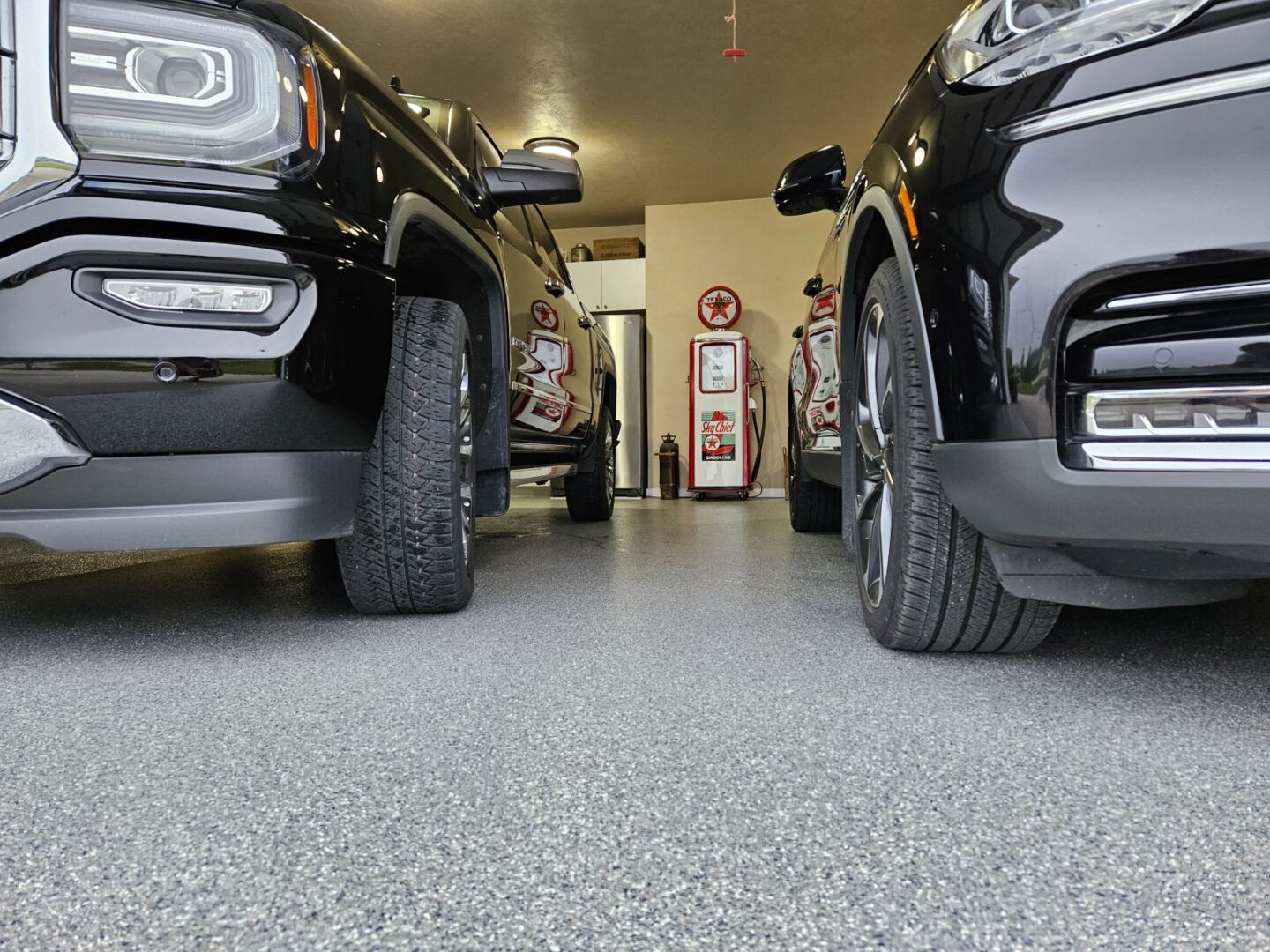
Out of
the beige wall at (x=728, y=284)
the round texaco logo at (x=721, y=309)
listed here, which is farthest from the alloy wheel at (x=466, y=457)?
the round texaco logo at (x=721, y=309)

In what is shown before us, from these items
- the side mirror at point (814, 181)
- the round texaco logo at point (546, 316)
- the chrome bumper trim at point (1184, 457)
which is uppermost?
the side mirror at point (814, 181)

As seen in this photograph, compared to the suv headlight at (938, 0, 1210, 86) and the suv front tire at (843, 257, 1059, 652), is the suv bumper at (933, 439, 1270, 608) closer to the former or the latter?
the suv front tire at (843, 257, 1059, 652)

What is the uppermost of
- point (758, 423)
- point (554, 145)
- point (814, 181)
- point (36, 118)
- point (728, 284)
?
point (554, 145)

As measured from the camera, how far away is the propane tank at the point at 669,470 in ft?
25.7

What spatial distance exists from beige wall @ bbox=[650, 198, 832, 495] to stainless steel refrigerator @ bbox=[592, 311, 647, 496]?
9 cm

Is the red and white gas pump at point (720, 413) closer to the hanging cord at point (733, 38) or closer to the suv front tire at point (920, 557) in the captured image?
the hanging cord at point (733, 38)

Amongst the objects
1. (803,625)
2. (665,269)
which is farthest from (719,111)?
(803,625)

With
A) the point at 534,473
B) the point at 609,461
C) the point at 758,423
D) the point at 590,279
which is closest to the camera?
the point at 534,473

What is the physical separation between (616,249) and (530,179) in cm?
665

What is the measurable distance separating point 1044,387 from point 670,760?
58 centimetres

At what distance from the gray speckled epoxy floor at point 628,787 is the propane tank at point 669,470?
639 centimetres

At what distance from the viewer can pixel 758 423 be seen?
26.2 feet

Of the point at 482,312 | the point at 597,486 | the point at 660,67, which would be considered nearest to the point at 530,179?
the point at 482,312

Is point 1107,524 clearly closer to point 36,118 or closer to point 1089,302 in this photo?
point 1089,302
